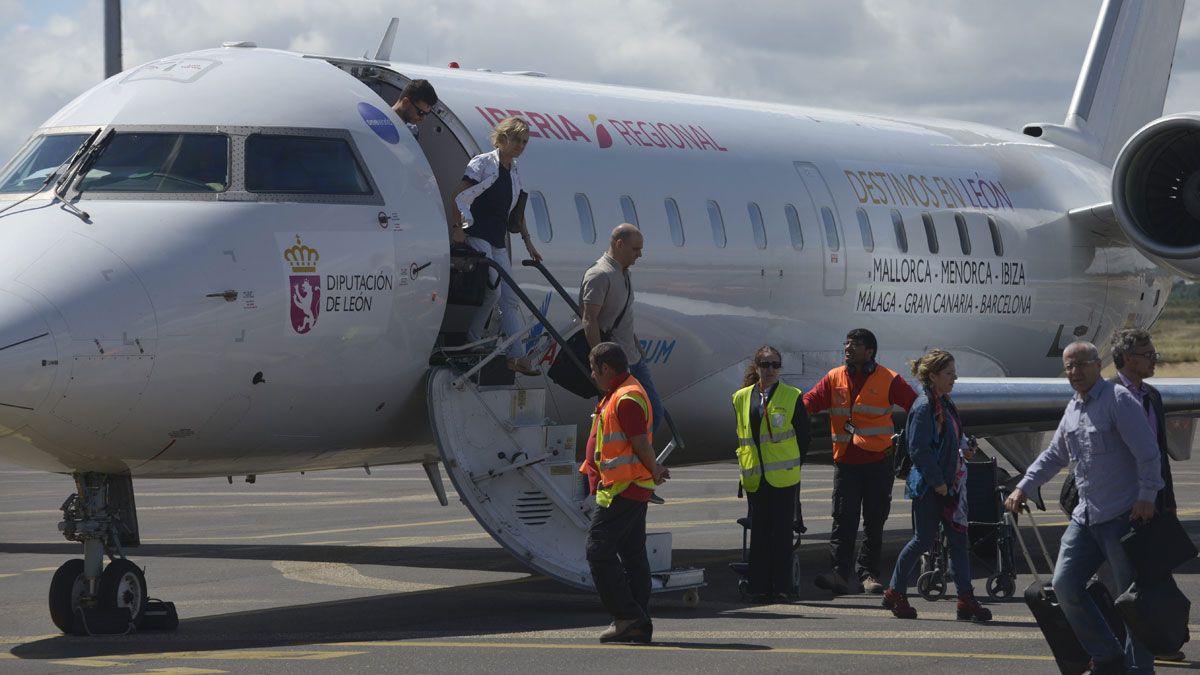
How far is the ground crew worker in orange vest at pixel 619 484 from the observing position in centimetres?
1118

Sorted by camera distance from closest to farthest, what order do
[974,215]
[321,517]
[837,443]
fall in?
[837,443] → [974,215] → [321,517]

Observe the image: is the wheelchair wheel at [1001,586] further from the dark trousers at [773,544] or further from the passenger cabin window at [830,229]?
the passenger cabin window at [830,229]

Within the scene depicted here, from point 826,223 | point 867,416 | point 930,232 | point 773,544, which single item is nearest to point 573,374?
point 773,544

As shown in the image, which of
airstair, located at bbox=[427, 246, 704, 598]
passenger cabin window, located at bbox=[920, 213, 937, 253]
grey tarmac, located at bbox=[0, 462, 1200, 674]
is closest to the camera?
grey tarmac, located at bbox=[0, 462, 1200, 674]

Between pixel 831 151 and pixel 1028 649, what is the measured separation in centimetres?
834

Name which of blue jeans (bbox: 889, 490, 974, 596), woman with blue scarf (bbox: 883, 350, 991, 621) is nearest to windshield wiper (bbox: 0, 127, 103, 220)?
woman with blue scarf (bbox: 883, 350, 991, 621)

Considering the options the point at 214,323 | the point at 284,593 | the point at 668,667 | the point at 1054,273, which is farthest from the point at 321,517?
the point at 668,667

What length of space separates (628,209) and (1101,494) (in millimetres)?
6635

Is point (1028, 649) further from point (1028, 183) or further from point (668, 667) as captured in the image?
point (1028, 183)

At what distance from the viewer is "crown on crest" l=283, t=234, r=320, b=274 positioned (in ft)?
39.5

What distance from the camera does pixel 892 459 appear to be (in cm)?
1463

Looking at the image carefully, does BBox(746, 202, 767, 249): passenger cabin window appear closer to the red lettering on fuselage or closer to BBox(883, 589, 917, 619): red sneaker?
the red lettering on fuselage

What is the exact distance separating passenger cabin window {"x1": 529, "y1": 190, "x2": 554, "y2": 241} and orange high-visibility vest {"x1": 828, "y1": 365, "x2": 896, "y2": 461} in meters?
2.49

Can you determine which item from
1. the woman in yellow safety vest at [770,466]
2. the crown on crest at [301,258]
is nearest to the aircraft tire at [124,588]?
the crown on crest at [301,258]
